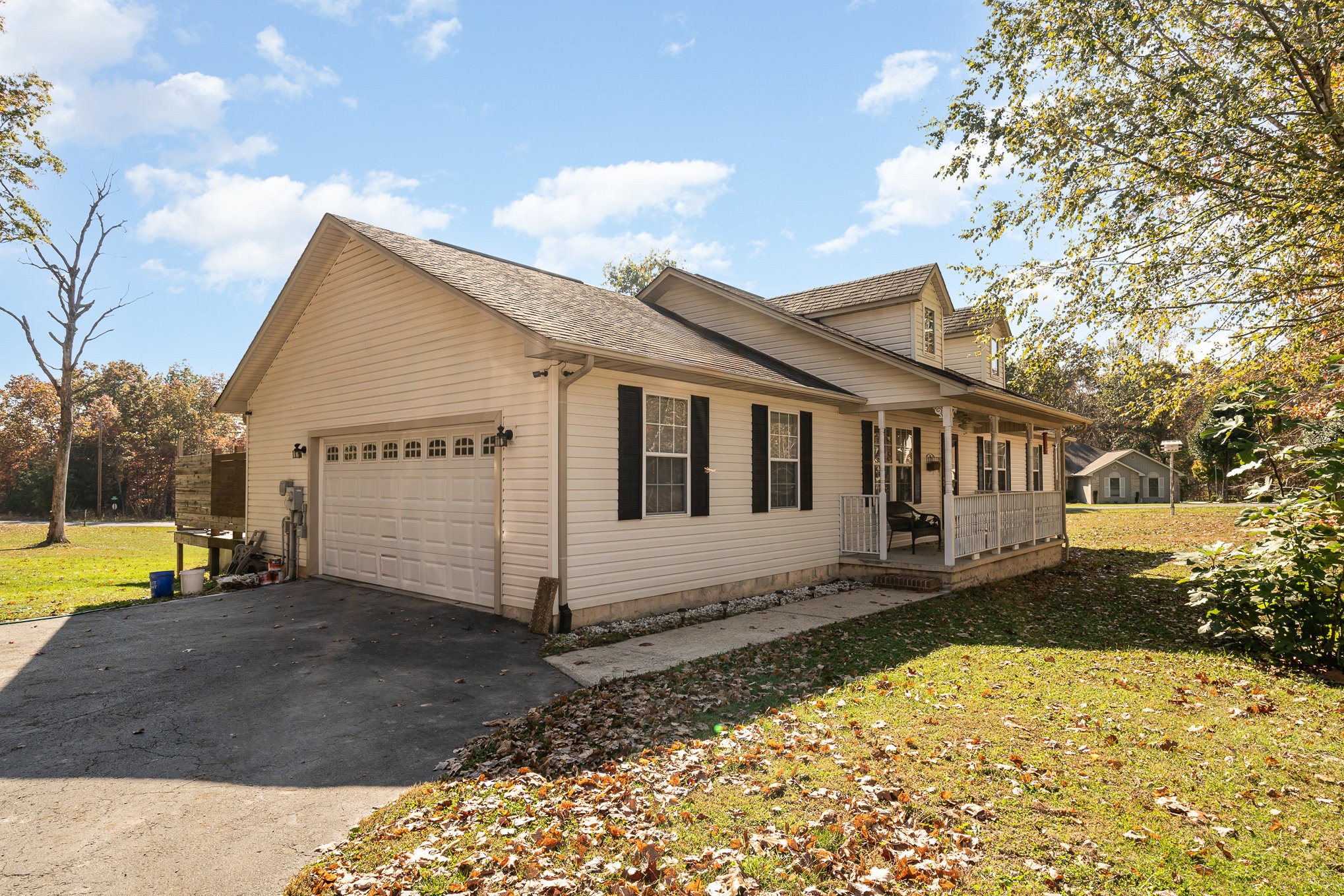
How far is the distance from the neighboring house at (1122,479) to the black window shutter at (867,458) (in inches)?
1666

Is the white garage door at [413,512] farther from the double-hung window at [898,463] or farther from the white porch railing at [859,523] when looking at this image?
the double-hung window at [898,463]

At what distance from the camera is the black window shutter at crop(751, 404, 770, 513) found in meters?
10.7

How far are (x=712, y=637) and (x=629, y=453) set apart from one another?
8.41 ft

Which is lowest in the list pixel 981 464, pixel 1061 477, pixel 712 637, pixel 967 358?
pixel 712 637

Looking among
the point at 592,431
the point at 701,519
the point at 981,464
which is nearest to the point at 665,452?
the point at 701,519

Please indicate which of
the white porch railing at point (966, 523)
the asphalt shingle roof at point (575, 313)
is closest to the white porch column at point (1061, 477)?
the white porch railing at point (966, 523)

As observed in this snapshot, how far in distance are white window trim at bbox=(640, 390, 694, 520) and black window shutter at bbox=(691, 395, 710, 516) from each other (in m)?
0.05

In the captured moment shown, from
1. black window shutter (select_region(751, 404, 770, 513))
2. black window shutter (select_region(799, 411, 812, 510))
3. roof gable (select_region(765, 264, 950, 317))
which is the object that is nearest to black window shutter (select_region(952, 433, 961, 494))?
roof gable (select_region(765, 264, 950, 317))

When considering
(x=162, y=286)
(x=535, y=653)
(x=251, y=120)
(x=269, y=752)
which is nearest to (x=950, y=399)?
(x=535, y=653)

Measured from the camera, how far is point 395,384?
403 inches

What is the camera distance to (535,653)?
7.18 metres

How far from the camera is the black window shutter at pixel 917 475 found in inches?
608

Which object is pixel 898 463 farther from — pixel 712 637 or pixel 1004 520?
pixel 712 637

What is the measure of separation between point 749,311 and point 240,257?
2875 centimetres
